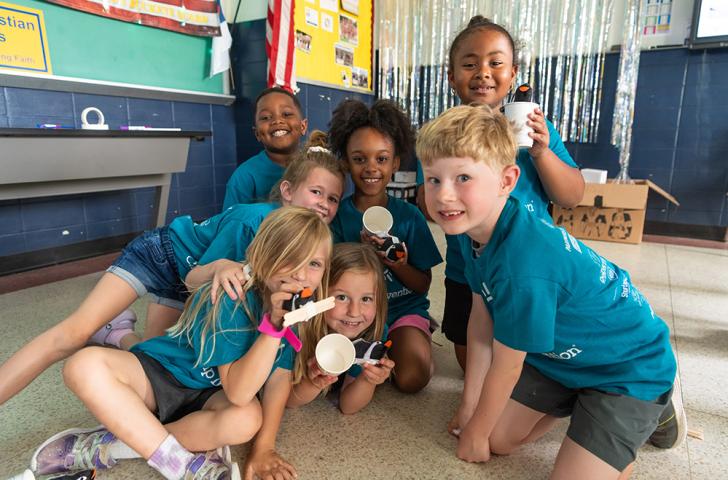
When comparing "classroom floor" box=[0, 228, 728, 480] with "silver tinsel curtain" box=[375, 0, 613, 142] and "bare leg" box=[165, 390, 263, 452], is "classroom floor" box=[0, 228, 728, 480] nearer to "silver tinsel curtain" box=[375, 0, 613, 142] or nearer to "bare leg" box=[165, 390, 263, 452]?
"bare leg" box=[165, 390, 263, 452]

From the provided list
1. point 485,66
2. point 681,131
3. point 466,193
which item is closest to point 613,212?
point 681,131

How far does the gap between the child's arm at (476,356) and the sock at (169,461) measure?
0.71 meters

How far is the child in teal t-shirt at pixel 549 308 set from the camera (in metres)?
1.02

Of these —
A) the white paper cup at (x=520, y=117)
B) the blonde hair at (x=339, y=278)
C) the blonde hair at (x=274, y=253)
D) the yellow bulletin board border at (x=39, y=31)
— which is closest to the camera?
the blonde hair at (x=274, y=253)

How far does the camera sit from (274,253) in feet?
3.66

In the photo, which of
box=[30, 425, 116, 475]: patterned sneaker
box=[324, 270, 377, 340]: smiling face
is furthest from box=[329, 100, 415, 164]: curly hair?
box=[30, 425, 116, 475]: patterned sneaker

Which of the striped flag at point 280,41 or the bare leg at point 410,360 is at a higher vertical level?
the striped flag at point 280,41

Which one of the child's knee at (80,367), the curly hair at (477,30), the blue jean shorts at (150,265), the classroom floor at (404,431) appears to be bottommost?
the classroom floor at (404,431)

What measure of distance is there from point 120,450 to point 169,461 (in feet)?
0.60

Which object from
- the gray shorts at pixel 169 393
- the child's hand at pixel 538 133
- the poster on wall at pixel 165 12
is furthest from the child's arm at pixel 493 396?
the poster on wall at pixel 165 12

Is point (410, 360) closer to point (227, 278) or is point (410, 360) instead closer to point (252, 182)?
point (227, 278)

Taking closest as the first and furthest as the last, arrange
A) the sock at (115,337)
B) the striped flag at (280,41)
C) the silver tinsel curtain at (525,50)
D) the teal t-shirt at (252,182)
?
1. the sock at (115,337)
2. the teal t-shirt at (252,182)
3. the striped flag at (280,41)
4. the silver tinsel curtain at (525,50)

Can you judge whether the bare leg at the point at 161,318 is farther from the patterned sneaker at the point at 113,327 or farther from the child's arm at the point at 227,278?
the child's arm at the point at 227,278

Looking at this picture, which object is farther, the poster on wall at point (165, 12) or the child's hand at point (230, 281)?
the poster on wall at point (165, 12)
